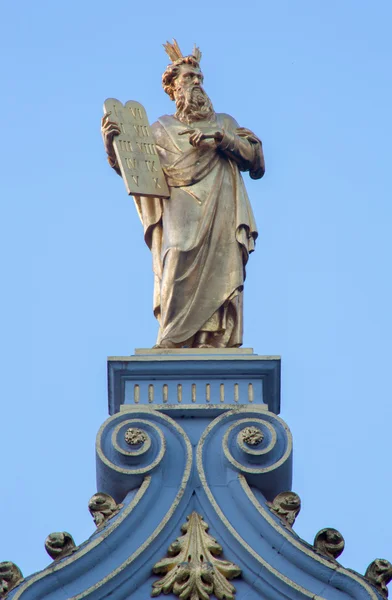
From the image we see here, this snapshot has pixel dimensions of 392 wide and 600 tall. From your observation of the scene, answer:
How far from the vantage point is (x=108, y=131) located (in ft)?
57.0

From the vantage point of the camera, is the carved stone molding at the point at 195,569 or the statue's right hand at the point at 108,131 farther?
the statue's right hand at the point at 108,131

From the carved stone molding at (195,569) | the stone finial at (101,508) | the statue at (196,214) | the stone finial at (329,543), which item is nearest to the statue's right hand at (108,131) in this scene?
the statue at (196,214)

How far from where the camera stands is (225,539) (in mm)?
14625

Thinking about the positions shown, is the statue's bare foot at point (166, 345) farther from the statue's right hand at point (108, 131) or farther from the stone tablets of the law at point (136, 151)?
the statue's right hand at point (108, 131)

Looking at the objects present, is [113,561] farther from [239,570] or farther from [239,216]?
[239,216]

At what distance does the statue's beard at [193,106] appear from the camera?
17672 mm

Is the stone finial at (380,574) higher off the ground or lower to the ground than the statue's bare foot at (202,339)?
lower

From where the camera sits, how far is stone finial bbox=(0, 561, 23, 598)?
14.2 meters

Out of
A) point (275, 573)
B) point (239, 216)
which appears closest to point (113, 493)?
point (275, 573)

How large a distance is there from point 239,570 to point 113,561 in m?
0.98

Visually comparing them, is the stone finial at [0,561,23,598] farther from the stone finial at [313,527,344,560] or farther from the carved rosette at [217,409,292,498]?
the stone finial at [313,527,344,560]

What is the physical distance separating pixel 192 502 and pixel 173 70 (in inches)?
192

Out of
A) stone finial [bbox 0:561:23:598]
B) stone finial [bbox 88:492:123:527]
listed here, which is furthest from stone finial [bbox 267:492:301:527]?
stone finial [bbox 0:561:23:598]

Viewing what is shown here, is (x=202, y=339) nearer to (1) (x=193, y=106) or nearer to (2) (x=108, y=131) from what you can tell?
(2) (x=108, y=131)
